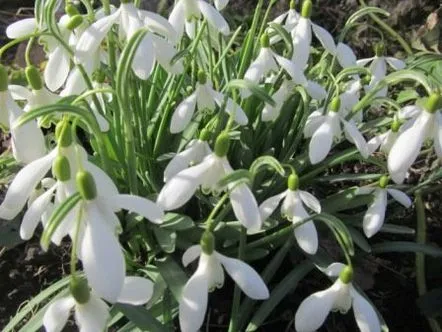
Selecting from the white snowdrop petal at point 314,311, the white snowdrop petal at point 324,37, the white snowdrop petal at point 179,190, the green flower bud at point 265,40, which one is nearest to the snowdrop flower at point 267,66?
the green flower bud at point 265,40

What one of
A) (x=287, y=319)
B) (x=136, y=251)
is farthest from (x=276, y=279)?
(x=136, y=251)

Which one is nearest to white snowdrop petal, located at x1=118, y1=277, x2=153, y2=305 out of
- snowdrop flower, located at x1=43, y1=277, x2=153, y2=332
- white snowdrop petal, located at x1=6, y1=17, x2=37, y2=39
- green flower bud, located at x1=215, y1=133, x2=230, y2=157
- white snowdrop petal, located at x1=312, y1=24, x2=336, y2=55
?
snowdrop flower, located at x1=43, y1=277, x2=153, y2=332

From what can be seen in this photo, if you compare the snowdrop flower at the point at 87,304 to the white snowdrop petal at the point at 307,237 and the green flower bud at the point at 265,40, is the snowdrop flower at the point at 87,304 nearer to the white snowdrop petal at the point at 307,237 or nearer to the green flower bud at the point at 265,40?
the white snowdrop petal at the point at 307,237

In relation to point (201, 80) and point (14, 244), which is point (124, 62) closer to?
point (201, 80)

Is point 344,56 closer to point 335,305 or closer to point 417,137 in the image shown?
point 417,137

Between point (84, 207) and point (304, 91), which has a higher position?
point (84, 207)

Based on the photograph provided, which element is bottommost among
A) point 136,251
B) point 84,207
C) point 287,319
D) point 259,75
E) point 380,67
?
point 287,319

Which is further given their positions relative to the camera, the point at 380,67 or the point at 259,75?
the point at 380,67
